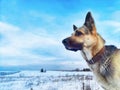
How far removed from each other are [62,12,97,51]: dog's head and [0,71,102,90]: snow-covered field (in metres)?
0.26

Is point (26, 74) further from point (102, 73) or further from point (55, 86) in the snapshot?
point (102, 73)

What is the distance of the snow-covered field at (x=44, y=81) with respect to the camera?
114 inches

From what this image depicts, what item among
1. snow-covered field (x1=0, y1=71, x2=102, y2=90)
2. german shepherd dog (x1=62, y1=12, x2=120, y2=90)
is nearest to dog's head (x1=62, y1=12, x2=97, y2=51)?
german shepherd dog (x1=62, y1=12, x2=120, y2=90)

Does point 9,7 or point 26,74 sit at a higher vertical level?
point 9,7

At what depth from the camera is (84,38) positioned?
2676mm

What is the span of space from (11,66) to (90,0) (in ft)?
2.20

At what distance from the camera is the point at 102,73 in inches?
107

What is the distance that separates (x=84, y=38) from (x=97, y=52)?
13 cm

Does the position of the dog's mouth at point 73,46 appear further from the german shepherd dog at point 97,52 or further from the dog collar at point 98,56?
the dog collar at point 98,56

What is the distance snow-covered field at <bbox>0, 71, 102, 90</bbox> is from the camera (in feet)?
9.52

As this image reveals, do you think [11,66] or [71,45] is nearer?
[71,45]

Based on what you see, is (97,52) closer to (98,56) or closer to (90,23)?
(98,56)

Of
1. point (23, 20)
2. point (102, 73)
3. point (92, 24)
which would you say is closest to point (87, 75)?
point (102, 73)

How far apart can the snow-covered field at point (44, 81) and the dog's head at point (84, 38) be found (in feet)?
0.84
